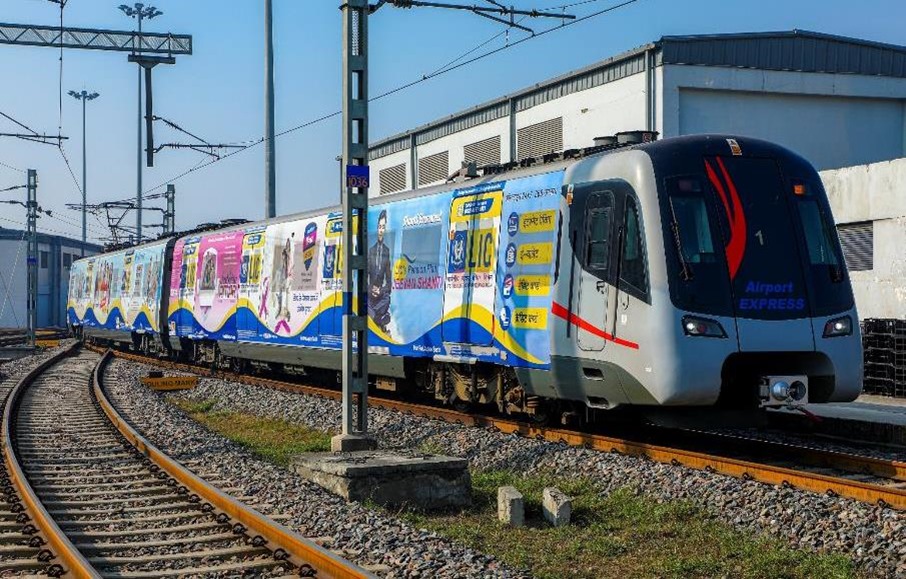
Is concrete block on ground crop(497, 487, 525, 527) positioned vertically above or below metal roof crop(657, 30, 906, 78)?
below

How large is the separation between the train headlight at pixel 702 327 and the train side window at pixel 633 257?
510 millimetres

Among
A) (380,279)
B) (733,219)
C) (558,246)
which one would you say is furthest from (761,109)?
(733,219)

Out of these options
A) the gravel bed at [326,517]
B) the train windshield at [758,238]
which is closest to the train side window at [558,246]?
the train windshield at [758,238]

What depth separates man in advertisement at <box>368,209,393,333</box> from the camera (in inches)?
638

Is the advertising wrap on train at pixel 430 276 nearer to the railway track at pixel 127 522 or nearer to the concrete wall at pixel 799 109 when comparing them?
the railway track at pixel 127 522

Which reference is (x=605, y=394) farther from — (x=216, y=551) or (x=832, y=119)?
(x=832, y=119)

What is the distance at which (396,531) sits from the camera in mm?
7910

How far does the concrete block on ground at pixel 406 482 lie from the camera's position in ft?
31.3

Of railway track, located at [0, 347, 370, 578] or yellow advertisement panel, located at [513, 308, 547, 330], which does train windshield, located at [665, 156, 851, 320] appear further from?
railway track, located at [0, 347, 370, 578]

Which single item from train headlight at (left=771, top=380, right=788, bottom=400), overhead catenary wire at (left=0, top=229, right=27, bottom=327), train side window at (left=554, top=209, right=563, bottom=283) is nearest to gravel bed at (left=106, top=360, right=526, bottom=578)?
train side window at (left=554, top=209, right=563, bottom=283)

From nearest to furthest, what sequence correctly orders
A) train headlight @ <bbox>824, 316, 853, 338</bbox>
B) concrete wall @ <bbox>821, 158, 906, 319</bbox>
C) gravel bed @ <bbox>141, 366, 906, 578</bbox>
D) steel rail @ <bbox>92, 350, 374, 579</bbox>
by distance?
steel rail @ <bbox>92, 350, 374, 579</bbox>, gravel bed @ <bbox>141, 366, 906, 578</bbox>, train headlight @ <bbox>824, 316, 853, 338</bbox>, concrete wall @ <bbox>821, 158, 906, 319</bbox>

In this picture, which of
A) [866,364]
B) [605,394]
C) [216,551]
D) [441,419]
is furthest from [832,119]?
[216,551]

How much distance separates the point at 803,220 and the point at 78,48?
22769 mm

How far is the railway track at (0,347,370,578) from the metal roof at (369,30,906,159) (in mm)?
17702
